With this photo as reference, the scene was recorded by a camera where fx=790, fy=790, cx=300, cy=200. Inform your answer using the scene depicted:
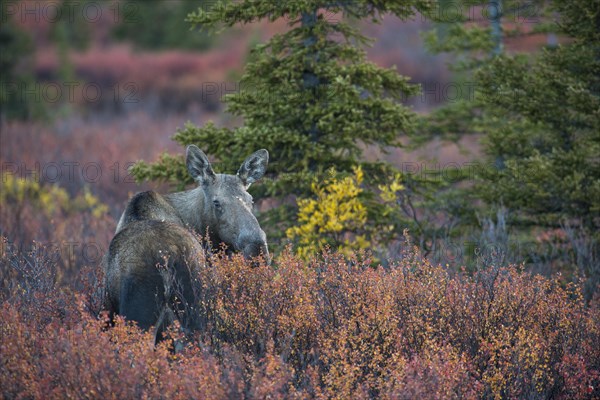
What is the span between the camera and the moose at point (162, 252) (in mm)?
6605

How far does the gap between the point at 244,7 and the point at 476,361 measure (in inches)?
219

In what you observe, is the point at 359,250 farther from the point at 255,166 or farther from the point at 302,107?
the point at 302,107

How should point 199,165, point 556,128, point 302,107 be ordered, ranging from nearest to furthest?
1. point 199,165
2. point 302,107
3. point 556,128

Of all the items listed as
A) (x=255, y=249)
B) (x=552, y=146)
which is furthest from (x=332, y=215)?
(x=552, y=146)

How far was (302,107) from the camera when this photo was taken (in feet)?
34.2

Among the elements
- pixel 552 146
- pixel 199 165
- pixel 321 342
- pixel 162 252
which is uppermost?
pixel 199 165

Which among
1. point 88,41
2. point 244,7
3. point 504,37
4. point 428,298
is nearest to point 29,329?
point 428,298

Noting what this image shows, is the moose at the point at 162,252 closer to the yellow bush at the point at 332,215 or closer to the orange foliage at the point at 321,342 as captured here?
the orange foliage at the point at 321,342

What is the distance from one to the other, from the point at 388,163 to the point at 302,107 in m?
1.37

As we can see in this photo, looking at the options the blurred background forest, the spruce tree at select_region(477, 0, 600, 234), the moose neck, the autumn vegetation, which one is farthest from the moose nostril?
the spruce tree at select_region(477, 0, 600, 234)

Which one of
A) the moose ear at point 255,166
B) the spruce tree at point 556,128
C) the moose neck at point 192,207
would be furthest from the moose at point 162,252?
the spruce tree at point 556,128

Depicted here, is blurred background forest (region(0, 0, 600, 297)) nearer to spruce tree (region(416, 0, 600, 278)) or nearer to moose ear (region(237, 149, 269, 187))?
spruce tree (region(416, 0, 600, 278))

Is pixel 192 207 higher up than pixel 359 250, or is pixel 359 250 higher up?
pixel 192 207

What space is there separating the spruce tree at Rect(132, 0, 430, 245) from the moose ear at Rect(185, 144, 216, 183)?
4.40ft
